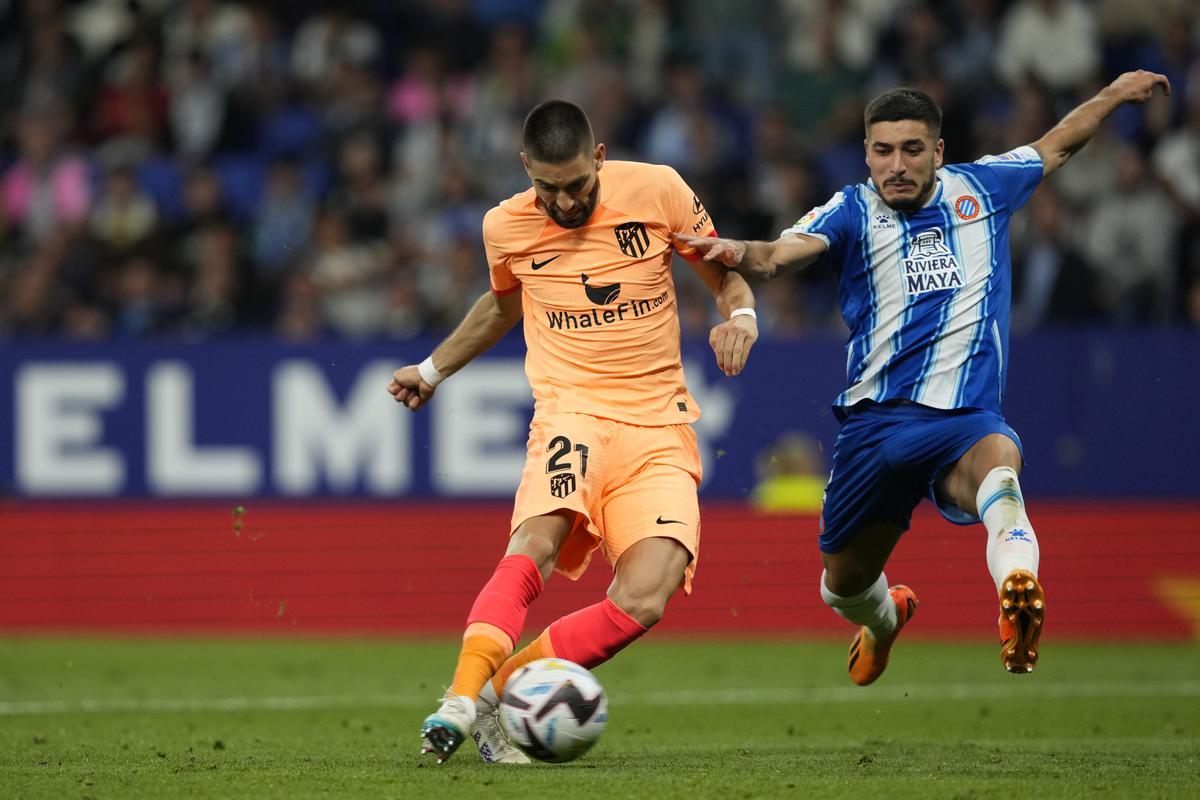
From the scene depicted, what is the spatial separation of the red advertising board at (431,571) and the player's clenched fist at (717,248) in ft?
20.7

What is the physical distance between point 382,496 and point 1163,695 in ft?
22.0

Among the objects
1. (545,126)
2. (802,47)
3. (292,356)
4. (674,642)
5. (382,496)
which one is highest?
(802,47)

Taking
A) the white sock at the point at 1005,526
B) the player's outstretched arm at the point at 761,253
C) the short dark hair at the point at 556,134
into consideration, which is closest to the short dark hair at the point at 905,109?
the player's outstretched arm at the point at 761,253

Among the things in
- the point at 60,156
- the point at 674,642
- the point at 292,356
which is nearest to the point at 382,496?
the point at 292,356

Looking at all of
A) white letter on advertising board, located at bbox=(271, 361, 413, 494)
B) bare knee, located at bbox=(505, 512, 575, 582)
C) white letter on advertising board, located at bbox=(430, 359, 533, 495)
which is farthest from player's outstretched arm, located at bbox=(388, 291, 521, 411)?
white letter on advertising board, located at bbox=(271, 361, 413, 494)

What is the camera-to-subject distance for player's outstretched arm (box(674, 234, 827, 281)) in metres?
6.90

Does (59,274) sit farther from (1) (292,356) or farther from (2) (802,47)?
(2) (802,47)

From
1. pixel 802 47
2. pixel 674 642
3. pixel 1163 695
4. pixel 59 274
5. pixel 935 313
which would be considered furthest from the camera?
pixel 802 47

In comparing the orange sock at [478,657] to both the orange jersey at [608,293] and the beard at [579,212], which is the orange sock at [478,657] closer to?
the orange jersey at [608,293]

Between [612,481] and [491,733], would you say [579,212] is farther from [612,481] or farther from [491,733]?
[491,733]

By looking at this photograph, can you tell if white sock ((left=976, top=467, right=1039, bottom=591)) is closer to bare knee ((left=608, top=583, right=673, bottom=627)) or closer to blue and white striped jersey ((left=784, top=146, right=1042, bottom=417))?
blue and white striped jersey ((left=784, top=146, right=1042, bottom=417))

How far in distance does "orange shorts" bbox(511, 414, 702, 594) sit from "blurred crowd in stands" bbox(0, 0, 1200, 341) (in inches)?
297

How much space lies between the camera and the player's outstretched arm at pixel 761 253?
6.90 metres

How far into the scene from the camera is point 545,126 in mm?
6477
